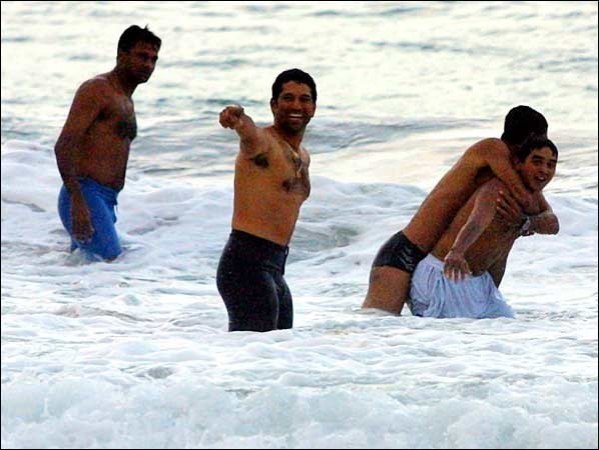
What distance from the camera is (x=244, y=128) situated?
251 inches

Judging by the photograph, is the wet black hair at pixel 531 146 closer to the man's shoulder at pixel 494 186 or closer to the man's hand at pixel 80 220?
the man's shoulder at pixel 494 186

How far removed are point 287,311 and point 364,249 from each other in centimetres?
359

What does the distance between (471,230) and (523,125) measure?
0.54m

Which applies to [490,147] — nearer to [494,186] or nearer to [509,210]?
[494,186]

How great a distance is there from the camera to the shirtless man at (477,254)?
7.07m

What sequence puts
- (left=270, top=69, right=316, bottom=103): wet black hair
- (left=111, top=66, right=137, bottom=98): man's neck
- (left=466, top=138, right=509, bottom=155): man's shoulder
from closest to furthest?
(left=270, top=69, right=316, bottom=103): wet black hair → (left=466, top=138, right=509, bottom=155): man's shoulder → (left=111, top=66, right=137, bottom=98): man's neck

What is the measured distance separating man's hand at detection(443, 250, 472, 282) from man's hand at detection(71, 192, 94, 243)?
2.54 metres

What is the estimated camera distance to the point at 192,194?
479 inches

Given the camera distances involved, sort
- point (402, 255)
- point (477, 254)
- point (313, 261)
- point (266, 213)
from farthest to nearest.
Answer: point (313, 261) → point (402, 255) → point (477, 254) → point (266, 213)

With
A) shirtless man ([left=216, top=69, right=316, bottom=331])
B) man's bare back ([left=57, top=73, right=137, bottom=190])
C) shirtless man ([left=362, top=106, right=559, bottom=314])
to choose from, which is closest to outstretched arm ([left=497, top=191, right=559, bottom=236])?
shirtless man ([left=362, top=106, right=559, bottom=314])

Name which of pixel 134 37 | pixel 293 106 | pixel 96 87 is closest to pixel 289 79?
pixel 293 106

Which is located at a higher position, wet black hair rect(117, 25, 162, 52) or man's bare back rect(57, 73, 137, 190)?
wet black hair rect(117, 25, 162, 52)

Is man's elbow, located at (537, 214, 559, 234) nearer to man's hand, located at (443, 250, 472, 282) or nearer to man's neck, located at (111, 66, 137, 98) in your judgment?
man's hand, located at (443, 250, 472, 282)

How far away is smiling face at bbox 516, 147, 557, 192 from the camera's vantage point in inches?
279
